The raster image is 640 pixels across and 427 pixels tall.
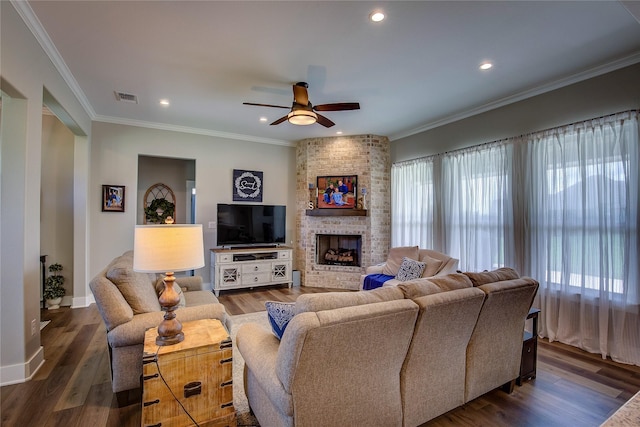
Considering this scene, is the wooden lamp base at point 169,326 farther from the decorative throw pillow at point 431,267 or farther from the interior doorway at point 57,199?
the interior doorway at point 57,199

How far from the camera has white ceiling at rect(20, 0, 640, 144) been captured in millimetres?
2307

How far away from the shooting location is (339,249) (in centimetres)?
609

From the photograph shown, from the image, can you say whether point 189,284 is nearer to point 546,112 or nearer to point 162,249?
point 162,249

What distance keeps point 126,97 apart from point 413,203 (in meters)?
4.61

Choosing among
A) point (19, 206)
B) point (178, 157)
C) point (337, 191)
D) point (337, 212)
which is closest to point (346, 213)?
point (337, 212)

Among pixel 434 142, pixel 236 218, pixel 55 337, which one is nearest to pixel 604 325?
pixel 434 142

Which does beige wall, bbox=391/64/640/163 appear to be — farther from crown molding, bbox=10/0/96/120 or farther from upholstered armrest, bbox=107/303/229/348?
crown molding, bbox=10/0/96/120

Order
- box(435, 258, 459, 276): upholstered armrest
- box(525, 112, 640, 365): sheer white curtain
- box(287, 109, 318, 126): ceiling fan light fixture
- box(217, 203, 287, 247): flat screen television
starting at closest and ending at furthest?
box(525, 112, 640, 365): sheer white curtain, box(287, 109, 318, 126): ceiling fan light fixture, box(435, 258, 459, 276): upholstered armrest, box(217, 203, 287, 247): flat screen television

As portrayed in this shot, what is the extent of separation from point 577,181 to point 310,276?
4.29 m

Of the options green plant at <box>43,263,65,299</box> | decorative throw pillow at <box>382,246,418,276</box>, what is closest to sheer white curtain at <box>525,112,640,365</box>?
decorative throw pillow at <box>382,246,418,276</box>

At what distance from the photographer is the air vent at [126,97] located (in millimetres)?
3906

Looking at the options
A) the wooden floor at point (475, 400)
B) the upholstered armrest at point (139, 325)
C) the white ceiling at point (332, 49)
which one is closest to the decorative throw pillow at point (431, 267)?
the wooden floor at point (475, 400)

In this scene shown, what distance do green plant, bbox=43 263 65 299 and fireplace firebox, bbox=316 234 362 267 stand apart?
4.03 metres

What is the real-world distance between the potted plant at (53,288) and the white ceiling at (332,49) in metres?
2.43
